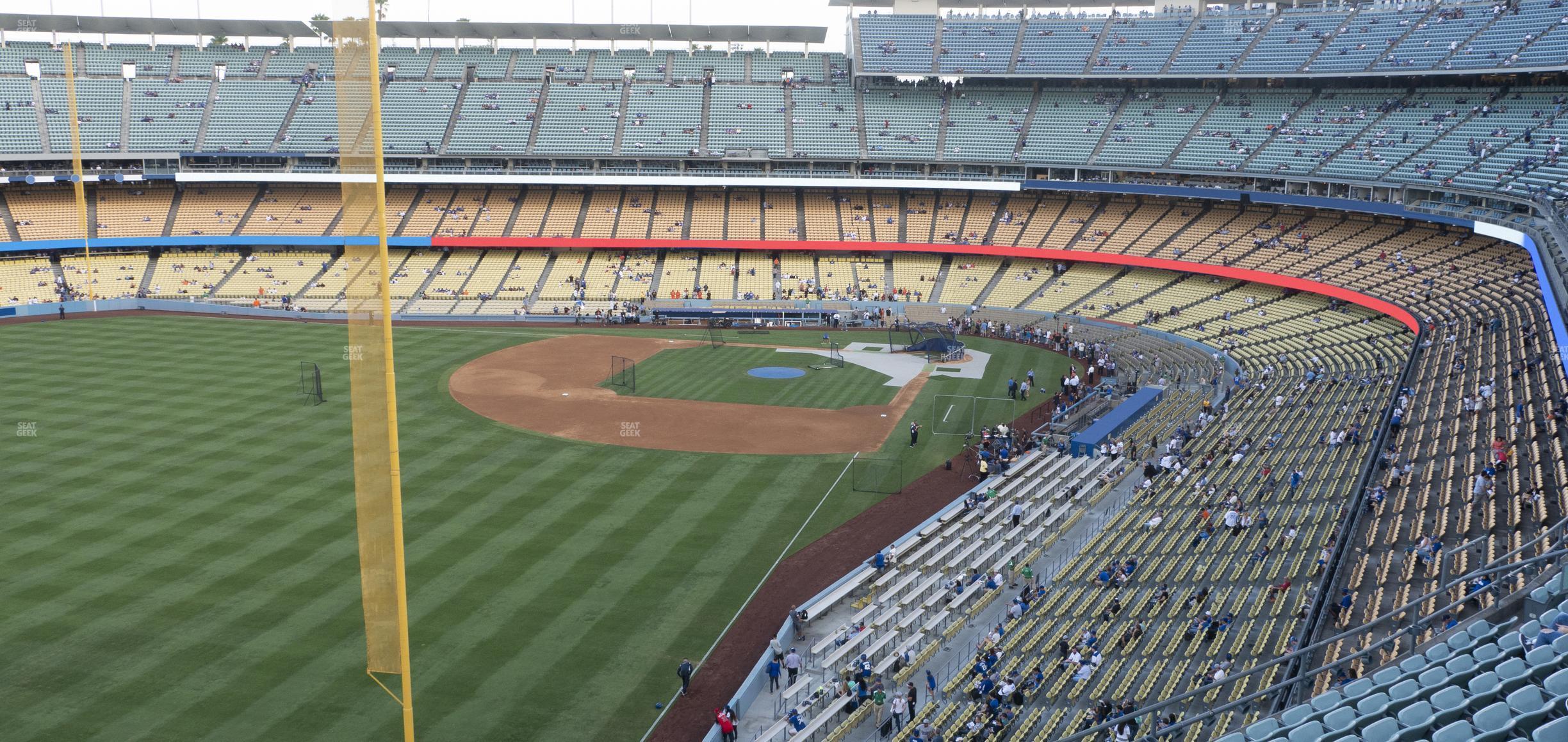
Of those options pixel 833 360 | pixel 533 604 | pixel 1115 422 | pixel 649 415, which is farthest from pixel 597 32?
pixel 533 604

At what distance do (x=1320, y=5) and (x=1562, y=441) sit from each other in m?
57.3

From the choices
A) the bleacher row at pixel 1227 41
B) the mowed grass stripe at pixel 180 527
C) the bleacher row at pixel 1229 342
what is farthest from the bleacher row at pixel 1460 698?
the bleacher row at pixel 1227 41

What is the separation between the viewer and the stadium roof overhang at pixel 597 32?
258 ft

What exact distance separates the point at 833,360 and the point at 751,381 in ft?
19.9

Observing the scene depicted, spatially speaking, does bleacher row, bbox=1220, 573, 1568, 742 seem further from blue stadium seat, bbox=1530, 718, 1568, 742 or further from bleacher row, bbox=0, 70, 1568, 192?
bleacher row, bbox=0, 70, 1568, 192

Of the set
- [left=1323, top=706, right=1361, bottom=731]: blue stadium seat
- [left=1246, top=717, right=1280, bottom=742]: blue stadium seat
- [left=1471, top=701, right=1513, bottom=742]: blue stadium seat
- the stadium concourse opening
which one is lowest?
the stadium concourse opening

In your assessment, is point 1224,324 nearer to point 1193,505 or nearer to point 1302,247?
point 1302,247

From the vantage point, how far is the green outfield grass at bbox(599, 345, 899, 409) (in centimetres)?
4372

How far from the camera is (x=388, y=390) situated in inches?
491

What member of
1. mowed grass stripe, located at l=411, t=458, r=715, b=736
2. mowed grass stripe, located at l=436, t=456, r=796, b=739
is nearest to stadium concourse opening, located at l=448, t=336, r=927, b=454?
mowed grass stripe, located at l=436, t=456, r=796, b=739

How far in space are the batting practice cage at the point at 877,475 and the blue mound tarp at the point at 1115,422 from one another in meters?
5.63

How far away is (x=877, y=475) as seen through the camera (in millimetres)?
33500

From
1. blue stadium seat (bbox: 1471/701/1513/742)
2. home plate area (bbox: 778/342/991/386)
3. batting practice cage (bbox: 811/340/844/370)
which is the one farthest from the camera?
batting practice cage (bbox: 811/340/844/370)

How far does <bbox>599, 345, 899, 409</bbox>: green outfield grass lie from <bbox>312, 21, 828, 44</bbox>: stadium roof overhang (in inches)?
1365
